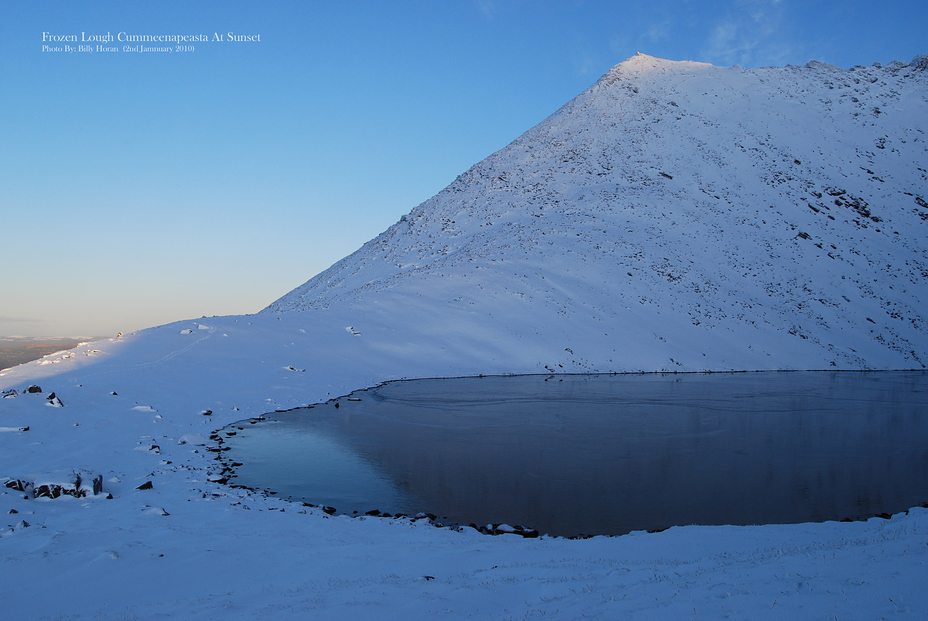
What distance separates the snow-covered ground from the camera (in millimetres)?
7059

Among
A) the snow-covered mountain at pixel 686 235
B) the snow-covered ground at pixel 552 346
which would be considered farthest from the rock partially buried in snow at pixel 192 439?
the snow-covered mountain at pixel 686 235

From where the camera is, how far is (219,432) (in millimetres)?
19906

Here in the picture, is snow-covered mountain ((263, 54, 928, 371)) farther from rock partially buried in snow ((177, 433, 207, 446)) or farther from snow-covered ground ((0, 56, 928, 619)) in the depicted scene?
rock partially buried in snow ((177, 433, 207, 446))

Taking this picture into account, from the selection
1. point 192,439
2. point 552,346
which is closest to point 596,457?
point 192,439

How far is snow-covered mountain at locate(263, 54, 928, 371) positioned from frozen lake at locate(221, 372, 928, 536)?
15.4 meters

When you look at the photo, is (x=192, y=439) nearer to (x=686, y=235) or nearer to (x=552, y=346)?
(x=552, y=346)

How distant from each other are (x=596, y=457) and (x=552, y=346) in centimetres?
2523

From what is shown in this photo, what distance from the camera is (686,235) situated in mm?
A: 60719

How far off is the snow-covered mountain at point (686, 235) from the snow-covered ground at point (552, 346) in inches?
13.5

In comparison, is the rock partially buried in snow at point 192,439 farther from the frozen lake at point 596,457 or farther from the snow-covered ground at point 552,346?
the frozen lake at point 596,457

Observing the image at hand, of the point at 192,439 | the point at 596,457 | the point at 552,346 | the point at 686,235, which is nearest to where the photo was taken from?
the point at 596,457

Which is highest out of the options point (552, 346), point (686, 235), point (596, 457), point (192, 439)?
point (686, 235)

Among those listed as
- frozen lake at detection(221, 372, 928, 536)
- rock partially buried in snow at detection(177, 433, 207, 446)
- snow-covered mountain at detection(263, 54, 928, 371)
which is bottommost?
frozen lake at detection(221, 372, 928, 536)

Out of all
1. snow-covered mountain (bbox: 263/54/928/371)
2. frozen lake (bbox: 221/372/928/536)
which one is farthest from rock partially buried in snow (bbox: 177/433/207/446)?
snow-covered mountain (bbox: 263/54/928/371)
